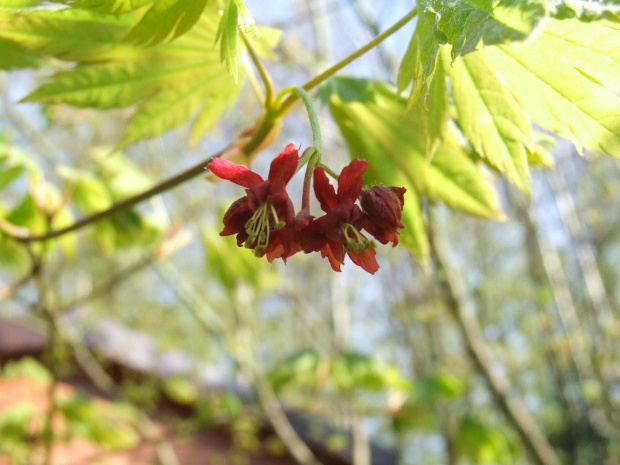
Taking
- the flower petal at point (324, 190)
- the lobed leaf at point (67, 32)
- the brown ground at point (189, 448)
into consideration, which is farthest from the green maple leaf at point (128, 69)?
the brown ground at point (189, 448)

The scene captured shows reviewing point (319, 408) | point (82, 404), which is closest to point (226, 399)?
point (319, 408)

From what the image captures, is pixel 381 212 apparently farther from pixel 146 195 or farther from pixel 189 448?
pixel 189 448

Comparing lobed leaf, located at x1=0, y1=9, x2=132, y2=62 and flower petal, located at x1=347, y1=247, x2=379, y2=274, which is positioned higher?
lobed leaf, located at x1=0, y1=9, x2=132, y2=62

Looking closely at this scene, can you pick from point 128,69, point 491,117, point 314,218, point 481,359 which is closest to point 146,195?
point 128,69

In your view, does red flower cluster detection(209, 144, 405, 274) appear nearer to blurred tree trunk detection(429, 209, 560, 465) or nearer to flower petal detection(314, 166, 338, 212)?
flower petal detection(314, 166, 338, 212)

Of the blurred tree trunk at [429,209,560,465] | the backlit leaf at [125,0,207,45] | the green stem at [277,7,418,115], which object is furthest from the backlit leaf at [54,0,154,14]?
the blurred tree trunk at [429,209,560,465]

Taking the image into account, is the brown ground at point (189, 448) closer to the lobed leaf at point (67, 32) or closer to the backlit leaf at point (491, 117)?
the lobed leaf at point (67, 32)

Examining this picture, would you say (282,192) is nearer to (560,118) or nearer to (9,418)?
(560,118)
